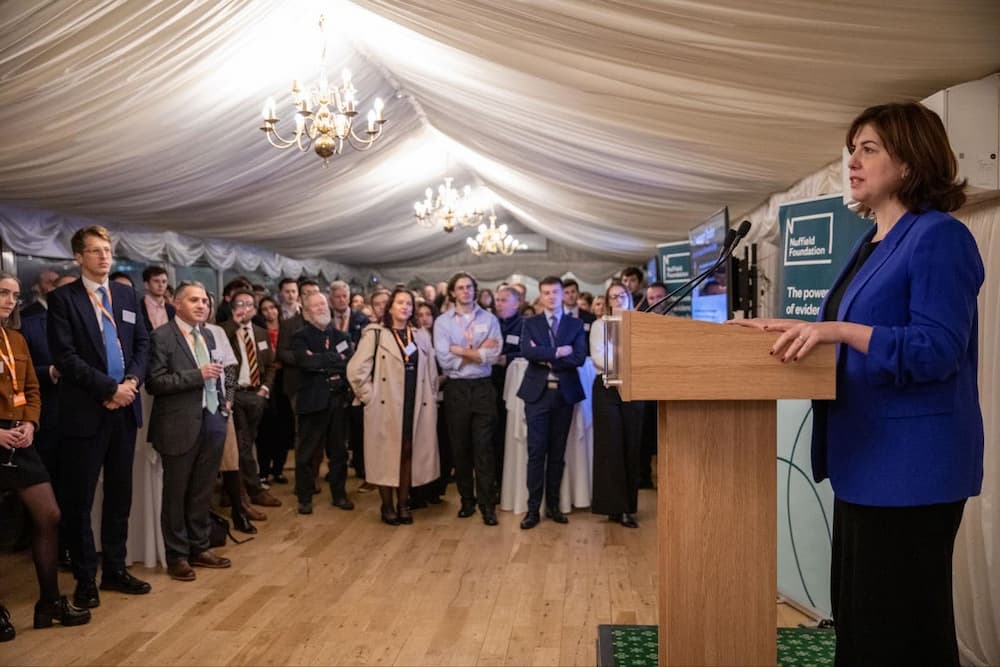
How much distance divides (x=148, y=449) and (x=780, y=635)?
10.9ft

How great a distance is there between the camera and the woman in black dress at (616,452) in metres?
5.38

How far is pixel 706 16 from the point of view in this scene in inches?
98.8

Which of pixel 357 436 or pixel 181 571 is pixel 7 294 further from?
pixel 357 436

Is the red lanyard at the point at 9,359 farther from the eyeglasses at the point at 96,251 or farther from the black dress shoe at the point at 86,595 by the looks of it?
the black dress shoe at the point at 86,595

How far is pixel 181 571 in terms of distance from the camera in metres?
4.20

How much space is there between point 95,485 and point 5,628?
2.31 feet

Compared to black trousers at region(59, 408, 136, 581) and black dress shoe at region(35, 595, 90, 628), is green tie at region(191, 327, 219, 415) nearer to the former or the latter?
black trousers at region(59, 408, 136, 581)

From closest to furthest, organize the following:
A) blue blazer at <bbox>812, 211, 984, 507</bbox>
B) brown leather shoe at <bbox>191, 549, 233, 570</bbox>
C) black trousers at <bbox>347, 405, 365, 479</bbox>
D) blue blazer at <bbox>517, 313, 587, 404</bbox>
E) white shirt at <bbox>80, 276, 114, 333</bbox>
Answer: blue blazer at <bbox>812, 211, 984, 507</bbox> < white shirt at <bbox>80, 276, 114, 333</bbox> < brown leather shoe at <bbox>191, 549, 233, 570</bbox> < blue blazer at <bbox>517, 313, 587, 404</bbox> < black trousers at <bbox>347, 405, 365, 479</bbox>

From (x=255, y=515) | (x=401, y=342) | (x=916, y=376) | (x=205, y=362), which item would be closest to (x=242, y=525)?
(x=255, y=515)

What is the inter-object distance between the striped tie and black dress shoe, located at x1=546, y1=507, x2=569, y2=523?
7.64 ft

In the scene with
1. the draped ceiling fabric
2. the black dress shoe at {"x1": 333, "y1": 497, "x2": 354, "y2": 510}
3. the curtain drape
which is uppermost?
the draped ceiling fabric

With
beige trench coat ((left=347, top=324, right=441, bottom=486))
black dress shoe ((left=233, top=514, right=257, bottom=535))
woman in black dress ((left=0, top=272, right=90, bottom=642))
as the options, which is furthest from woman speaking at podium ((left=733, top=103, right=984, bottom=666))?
black dress shoe ((left=233, top=514, right=257, bottom=535))

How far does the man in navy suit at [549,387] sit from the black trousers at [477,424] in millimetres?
253

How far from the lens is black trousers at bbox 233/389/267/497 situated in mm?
5516
